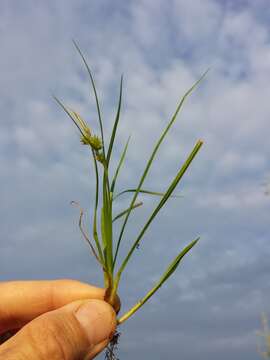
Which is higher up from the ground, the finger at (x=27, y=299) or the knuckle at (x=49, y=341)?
the finger at (x=27, y=299)

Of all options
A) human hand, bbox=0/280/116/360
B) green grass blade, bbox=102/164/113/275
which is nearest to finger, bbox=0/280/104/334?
human hand, bbox=0/280/116/360

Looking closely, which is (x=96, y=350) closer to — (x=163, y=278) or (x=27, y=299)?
(x=163, y=278)

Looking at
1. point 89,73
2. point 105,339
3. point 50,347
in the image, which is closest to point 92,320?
point 105,339

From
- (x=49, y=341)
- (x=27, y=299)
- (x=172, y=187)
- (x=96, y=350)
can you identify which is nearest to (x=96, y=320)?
(x=96, y=350)

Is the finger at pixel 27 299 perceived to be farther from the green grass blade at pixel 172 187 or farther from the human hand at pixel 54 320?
the green grass blade at pixel 172 187

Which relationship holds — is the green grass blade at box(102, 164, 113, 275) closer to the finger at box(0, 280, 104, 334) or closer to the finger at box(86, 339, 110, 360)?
the finger at box(86, 339, 110, 360)

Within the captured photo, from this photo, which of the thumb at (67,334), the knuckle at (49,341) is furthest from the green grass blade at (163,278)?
the knuckle at (49,341)

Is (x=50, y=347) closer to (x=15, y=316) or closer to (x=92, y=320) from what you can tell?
(x=92, y=320)

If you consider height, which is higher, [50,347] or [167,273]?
[167,273]
